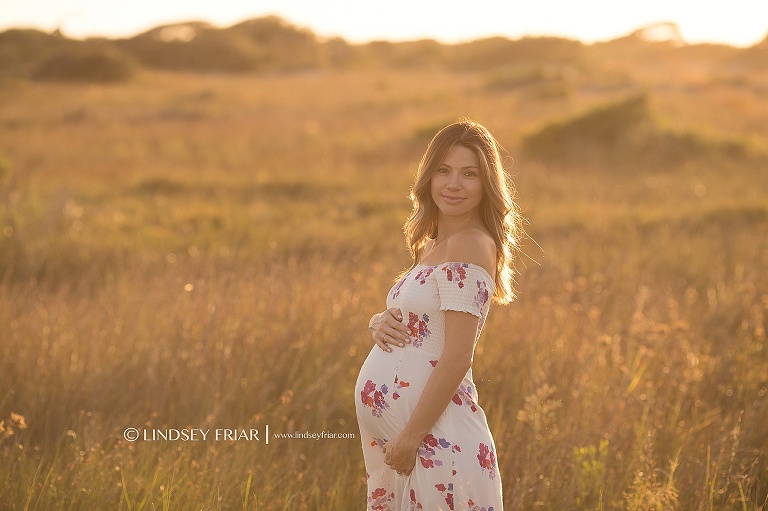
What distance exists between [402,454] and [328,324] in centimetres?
252

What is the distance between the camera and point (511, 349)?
16.3 ft

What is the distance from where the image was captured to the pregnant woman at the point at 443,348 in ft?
8.16

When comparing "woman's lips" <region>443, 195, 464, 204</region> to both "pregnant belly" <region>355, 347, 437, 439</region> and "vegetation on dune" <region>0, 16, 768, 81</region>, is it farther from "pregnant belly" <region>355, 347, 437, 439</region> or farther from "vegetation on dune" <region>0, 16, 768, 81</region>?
"vegetation on dune" <region>0, 16, 768, 81</region>

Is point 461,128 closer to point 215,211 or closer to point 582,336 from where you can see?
point 582,336

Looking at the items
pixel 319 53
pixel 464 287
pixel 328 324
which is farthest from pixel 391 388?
pixel 319 53

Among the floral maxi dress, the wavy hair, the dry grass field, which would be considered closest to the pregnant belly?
the floral maxi dress

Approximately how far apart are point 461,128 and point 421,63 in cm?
5394

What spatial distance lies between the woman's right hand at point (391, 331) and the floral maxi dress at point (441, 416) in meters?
0.02

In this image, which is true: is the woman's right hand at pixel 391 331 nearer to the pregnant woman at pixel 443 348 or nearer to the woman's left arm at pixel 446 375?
the pregnant woman at pixel 443 348

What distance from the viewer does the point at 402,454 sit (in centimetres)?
253

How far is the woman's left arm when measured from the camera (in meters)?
2.47

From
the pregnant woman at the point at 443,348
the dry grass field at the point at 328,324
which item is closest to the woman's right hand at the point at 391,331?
the pregnant woman at the point at 443,348

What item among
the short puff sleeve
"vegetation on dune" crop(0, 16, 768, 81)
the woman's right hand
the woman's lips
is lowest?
the woman's right hand

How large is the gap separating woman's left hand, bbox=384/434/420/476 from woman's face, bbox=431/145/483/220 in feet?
2.50
